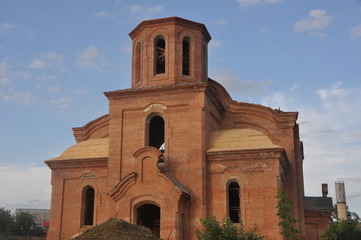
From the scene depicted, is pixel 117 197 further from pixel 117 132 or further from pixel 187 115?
pixel 187 115

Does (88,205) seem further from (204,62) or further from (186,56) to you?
(204,62)

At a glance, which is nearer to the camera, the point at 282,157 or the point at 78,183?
the point at 282,157

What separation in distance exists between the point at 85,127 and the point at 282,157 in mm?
11228

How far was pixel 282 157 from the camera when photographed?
20.0m

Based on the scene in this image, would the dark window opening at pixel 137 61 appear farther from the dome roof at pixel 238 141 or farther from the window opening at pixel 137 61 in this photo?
the dome roof at pixel 238 141

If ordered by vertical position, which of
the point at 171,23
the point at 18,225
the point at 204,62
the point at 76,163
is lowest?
the point at 18,225

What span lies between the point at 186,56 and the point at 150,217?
7.57m

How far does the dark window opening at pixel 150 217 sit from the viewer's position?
20.7m

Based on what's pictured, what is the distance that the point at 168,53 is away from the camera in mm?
21641

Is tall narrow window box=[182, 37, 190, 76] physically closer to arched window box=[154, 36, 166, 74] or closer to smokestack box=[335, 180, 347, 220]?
arched window box=[154, 36, 166, 74]

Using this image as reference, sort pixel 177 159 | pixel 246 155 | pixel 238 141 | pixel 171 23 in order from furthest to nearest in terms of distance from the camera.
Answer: pixel 171 23
pixel 238 141
pixel 177 159
pixel 246 155

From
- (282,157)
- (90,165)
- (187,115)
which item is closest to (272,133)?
(282,157)

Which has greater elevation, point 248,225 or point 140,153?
point 140,153

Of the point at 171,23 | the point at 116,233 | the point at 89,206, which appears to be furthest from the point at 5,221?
the point at 116,233
